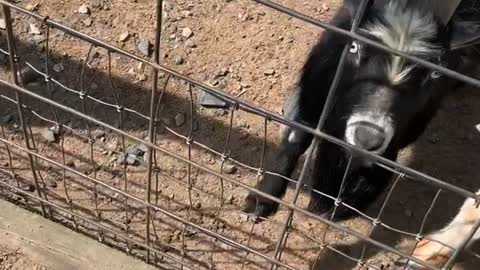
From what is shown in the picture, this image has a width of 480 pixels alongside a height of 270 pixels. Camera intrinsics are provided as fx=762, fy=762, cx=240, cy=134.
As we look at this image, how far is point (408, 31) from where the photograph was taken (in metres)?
2.82

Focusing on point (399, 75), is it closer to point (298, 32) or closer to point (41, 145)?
point (298, 32)

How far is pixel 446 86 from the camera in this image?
3023mm

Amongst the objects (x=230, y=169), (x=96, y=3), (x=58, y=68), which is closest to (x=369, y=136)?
(x=230, y=169)

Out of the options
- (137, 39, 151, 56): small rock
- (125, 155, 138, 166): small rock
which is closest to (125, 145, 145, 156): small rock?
(125, 155, 138, 166): small rock

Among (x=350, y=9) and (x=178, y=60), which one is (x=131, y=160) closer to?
(x=178, y=60)

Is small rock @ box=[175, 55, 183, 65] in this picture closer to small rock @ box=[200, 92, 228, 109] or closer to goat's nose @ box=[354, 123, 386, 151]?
small rock @ box=[200, 92, 228, 109]

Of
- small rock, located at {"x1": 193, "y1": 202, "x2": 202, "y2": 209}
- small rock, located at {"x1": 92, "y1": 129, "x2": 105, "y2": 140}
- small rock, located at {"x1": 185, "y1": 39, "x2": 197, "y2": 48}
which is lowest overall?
small rock, located at {"x1": 193, "y1": 202, "x2": 202, "y2": 209}

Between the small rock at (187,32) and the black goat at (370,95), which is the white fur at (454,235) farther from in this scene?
the small rock at (187,32)

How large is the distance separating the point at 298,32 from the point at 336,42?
749 mm

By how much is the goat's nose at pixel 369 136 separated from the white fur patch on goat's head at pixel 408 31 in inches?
13.1

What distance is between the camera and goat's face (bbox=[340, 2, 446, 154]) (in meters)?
2.67

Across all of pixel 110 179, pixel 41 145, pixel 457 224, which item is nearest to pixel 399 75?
pixel 457 224

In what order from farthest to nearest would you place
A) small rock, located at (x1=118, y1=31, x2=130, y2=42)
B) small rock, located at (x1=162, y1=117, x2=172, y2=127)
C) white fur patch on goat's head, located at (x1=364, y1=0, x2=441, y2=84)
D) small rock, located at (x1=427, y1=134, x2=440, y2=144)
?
small rock, located at (x1=118, y1=31, x2=130, y2=42), small rock, located at (x1=427, y1=134, x2=440, y2=144), small rock, located at (x1=162, y1=117, x2=172, y2=127), white fur patch on goat's head, located at (x1=364, y1=0, x2=441, y2=84)

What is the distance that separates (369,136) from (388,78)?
A: 24 cm
